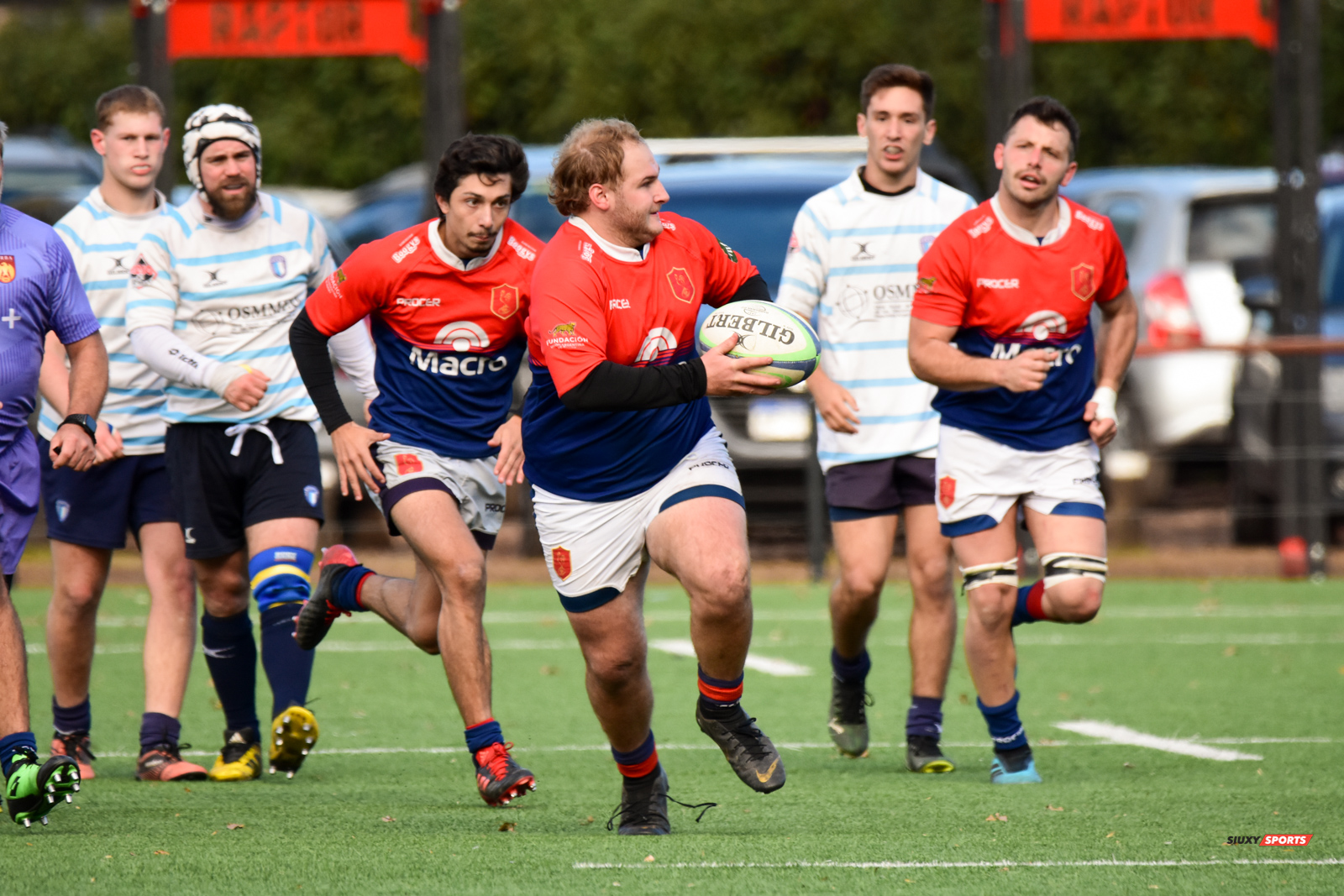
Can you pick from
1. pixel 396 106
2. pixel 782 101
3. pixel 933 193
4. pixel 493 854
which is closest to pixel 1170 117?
pixel 782 101

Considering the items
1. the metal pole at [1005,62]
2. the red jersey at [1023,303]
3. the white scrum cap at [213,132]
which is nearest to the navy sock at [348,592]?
the white scrum cap at [213,132]

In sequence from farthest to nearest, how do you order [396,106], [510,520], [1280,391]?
[396,106], [510,520], [1280,391]

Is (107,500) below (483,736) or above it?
above

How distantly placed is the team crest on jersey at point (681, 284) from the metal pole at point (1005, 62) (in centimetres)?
737

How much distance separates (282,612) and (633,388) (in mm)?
2278

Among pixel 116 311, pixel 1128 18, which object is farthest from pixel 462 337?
pixel 1128 18

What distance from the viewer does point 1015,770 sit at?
6.86m

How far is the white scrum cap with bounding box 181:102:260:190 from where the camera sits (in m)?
7.05

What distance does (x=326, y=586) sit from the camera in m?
6.95

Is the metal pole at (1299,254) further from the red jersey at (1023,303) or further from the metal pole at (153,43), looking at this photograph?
the metal pole at (153,43)

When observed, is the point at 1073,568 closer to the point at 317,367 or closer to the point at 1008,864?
the point at 1008,864

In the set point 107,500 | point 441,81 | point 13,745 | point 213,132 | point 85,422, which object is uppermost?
point 441,81

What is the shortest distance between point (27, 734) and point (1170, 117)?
2053cm

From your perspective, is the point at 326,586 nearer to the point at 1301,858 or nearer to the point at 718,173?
the point at 1301,858
